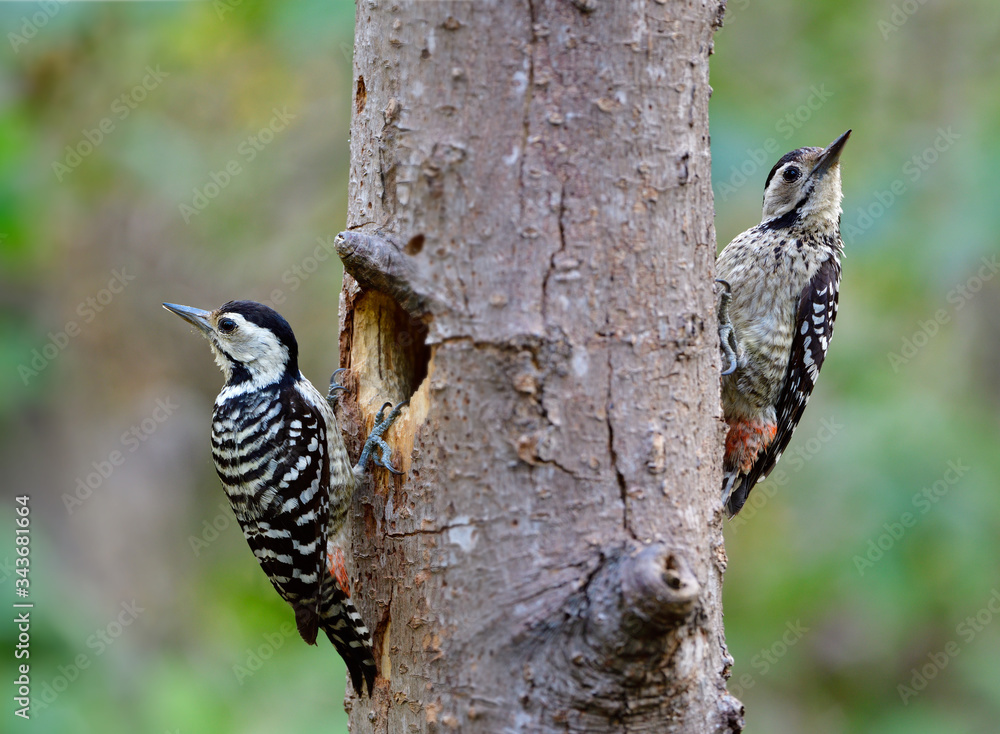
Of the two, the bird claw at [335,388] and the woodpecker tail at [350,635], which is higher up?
the bird claw at [335,388]

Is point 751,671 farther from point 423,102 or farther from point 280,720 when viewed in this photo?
point 423,102

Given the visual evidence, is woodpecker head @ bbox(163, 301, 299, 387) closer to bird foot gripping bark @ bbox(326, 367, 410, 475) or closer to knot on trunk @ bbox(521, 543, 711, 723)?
bird foot gripping bark @ bbox(326, 367, 410, 475)

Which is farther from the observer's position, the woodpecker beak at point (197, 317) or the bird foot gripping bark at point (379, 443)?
the woodpecker beak at point (197, 317)

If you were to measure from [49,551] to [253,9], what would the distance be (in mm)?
4189

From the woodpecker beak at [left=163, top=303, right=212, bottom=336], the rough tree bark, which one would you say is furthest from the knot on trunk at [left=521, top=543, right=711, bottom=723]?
the woodpecker beak at [left=163, top=303, right=212, bottom=336]

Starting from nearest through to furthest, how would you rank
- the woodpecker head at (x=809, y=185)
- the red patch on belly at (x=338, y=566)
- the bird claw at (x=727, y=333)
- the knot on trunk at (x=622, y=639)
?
1. the knot on trunk at (x=622, y=639)
2. the red patch on belly at (x=338, y=566)
3. the bird claw at (x=727, y=333)
4. the woodpecker head at (x=809, y=185)

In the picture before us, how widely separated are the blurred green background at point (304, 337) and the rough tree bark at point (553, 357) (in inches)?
94.3

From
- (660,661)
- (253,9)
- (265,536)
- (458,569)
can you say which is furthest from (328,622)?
(253,9)

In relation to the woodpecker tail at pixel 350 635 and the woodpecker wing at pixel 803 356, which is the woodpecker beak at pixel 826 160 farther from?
the woodpecker tail at pixel 350 635

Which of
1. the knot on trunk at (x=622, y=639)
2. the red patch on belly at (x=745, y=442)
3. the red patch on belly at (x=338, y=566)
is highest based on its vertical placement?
the red patch on belly at (x=745, y=442)

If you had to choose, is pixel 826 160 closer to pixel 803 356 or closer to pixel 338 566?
pixel 803 356

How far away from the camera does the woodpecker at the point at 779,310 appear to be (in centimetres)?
400

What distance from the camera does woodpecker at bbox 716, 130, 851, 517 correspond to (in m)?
4.00

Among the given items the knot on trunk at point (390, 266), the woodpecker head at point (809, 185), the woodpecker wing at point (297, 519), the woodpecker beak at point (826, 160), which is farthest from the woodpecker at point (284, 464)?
the woodpecker beak at point (826, 160)
